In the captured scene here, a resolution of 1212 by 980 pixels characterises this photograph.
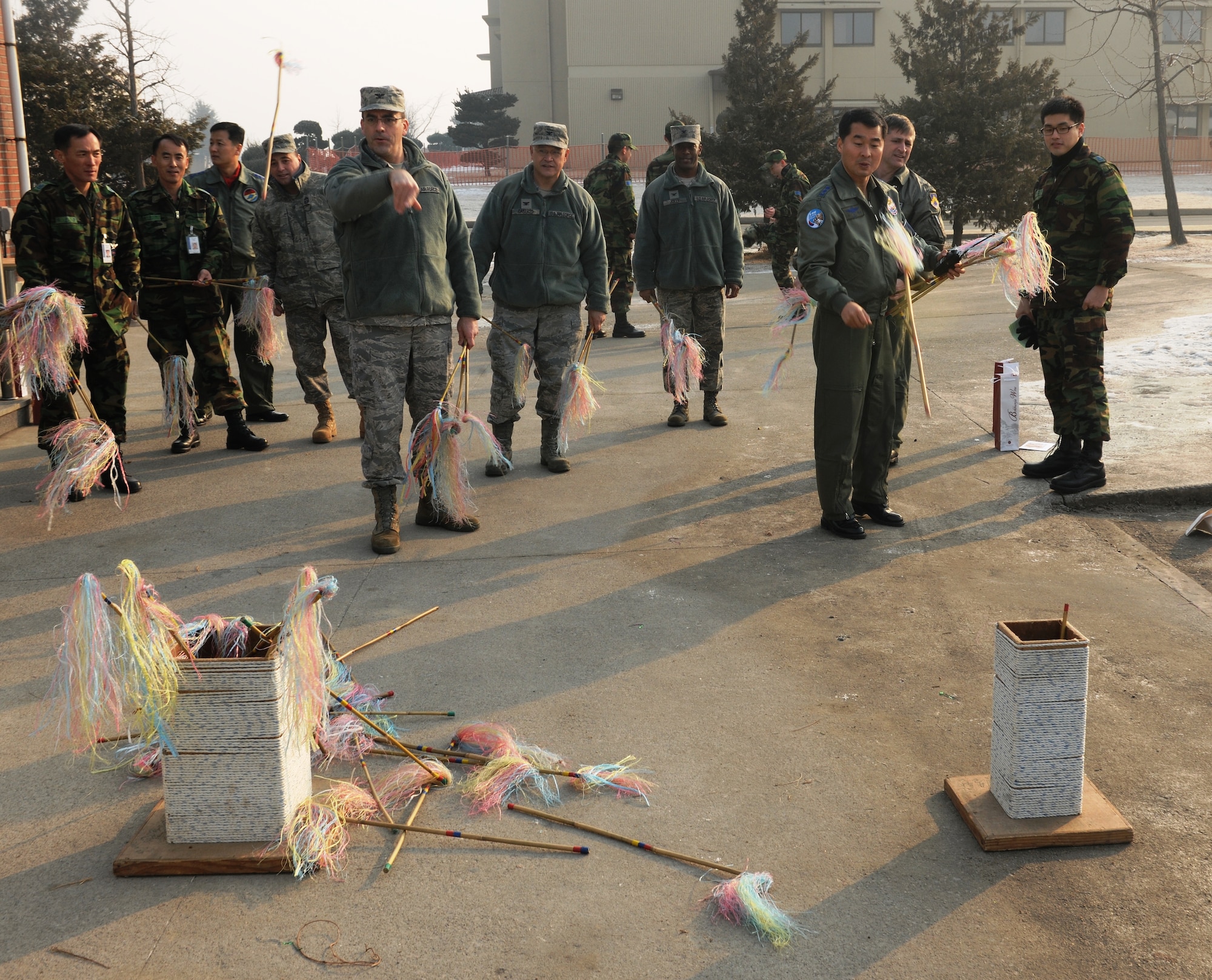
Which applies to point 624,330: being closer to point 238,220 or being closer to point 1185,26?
point 238,220

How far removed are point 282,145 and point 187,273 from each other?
1103 millimetres

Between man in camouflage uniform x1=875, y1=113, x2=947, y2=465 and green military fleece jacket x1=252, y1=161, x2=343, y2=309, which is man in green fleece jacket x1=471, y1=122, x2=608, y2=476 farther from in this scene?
man in camouflage uniform x1=875, y1=113, x2=947, y2=465

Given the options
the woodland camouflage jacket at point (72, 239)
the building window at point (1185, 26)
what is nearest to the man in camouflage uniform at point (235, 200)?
the woodland camouflage jacket at point (72, 239)

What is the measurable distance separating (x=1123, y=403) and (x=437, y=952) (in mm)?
7468

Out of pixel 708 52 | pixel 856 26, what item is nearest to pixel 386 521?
pixel 708 52

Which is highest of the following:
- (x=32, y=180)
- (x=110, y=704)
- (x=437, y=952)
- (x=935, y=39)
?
(x=935, y=39)

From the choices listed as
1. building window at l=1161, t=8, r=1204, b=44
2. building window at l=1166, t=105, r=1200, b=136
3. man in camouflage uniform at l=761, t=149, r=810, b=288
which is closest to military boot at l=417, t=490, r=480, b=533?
man in camouflage uniform at l=761, t=149, r=810, b=288

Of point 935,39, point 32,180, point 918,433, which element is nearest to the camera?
point 918,433

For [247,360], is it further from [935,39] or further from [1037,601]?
[935,39]

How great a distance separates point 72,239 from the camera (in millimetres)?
6855

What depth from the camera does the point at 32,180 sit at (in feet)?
57.0

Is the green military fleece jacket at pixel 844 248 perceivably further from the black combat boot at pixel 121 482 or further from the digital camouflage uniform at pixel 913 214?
the black combat boot at pixel 121 482

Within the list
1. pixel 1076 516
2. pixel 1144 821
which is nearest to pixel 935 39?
pixel 1076 516

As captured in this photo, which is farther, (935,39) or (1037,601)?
(935,39)
